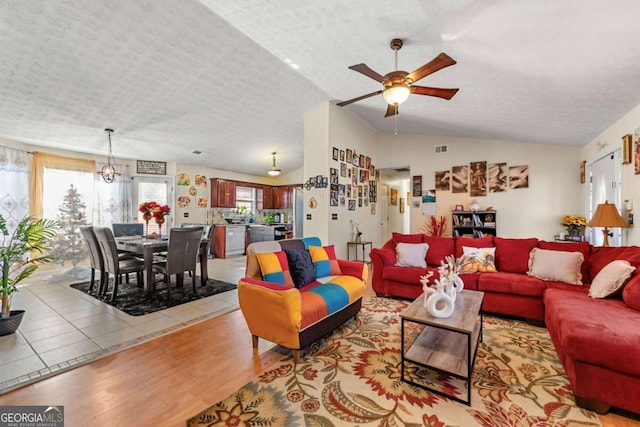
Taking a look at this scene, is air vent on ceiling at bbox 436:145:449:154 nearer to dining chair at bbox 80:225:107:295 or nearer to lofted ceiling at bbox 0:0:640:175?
lofted ceiling at bbox 0:0:640:175

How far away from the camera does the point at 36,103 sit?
3641mm

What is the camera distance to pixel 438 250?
3.86 meters

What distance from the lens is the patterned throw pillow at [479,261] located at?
334cm

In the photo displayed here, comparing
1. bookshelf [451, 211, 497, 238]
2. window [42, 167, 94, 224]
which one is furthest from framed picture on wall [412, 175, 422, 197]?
window [42, 167, 94, 224]

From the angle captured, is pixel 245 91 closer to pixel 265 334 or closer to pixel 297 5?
pixel 297 5

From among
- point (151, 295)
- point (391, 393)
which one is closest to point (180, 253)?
point (151, 295)

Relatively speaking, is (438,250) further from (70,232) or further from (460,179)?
(70,232)

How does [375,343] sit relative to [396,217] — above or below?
below

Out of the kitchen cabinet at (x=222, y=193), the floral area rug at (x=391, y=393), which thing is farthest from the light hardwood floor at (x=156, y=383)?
the kitchen cabinet at (x=222, y=193)

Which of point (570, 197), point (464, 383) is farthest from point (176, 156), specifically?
point (570, 197)

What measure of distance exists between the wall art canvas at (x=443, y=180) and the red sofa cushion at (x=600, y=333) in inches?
160

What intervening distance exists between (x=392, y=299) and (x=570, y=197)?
411 cm

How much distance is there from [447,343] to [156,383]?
84.9 inches

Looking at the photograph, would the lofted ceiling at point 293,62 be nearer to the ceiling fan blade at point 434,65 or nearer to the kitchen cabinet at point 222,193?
the ceiling fan blade at point 434,65
